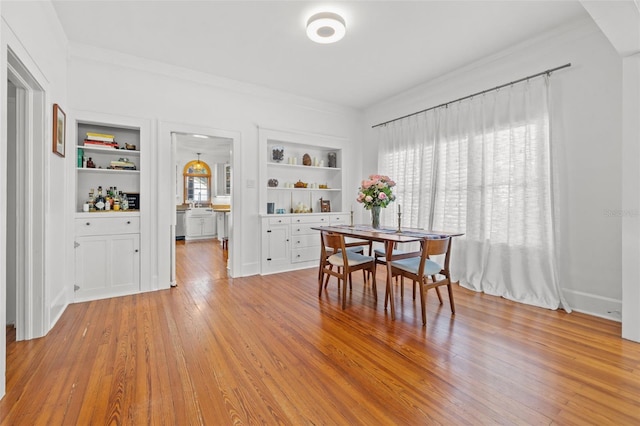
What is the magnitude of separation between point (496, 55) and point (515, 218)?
6.36 feet

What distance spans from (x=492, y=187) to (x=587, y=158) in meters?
0.89

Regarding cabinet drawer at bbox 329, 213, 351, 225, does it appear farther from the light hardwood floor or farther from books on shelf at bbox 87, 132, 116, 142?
books on shelf at bbox 87, 132, 116, 142

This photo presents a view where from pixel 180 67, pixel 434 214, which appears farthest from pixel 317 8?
pixel 434 214

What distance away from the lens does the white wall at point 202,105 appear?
11.2ft

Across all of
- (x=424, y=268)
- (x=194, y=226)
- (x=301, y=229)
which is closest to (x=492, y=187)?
(x=424, y=268)

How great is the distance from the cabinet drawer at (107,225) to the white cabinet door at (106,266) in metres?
0.05

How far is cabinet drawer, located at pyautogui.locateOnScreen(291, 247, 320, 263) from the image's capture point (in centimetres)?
483

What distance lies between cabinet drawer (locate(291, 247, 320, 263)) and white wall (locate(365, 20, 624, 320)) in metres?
3.23

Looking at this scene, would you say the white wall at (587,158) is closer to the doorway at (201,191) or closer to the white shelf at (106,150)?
the white shelf at (106,150)

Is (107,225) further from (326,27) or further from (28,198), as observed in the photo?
(326,27)

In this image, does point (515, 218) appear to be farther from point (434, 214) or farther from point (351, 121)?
point (351, 121)

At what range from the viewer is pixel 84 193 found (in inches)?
141

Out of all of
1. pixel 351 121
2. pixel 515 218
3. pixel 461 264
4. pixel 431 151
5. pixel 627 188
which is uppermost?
pixel 351 121

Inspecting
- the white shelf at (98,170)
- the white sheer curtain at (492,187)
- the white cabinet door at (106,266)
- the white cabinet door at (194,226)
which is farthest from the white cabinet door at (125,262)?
the white cabinet door at (194,226)
